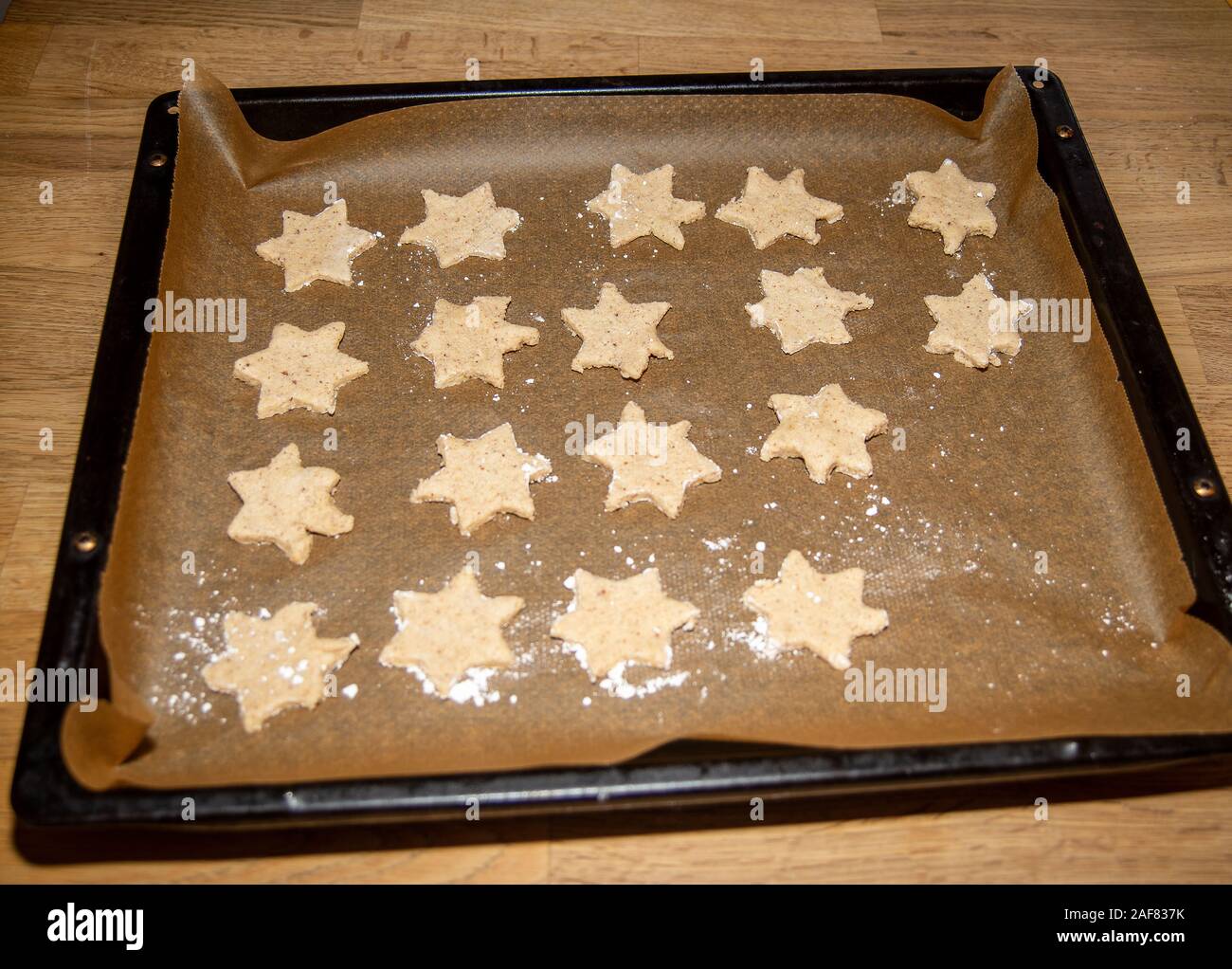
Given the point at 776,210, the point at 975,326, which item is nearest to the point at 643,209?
the point at 776,210

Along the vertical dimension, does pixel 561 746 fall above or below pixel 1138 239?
below

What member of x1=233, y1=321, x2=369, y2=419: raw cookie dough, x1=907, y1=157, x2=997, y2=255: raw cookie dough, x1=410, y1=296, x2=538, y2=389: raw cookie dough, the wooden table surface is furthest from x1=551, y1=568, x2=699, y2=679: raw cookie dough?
x1=907, y1=157, x2=997, y2=255: raw cookie dough

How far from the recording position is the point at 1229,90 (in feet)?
7.91

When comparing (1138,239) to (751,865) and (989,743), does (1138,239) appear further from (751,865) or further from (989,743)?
(751,865)

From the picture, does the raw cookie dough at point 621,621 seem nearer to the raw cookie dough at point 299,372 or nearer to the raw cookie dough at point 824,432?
the raw cookie dough at point 824,432

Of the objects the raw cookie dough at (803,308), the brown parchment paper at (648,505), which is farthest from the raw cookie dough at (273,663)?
the raw cookie dough at (803,308)

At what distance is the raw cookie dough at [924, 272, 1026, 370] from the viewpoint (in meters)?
1.88

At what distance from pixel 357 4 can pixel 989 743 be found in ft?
7.22

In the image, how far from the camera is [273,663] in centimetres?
158

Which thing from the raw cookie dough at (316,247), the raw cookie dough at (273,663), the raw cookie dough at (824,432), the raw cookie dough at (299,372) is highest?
the raw cookie dough at (316,247)

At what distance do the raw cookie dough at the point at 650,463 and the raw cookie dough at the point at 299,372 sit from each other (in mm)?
474

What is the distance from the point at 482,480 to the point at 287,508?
0.33m

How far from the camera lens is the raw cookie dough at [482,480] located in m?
1.72
